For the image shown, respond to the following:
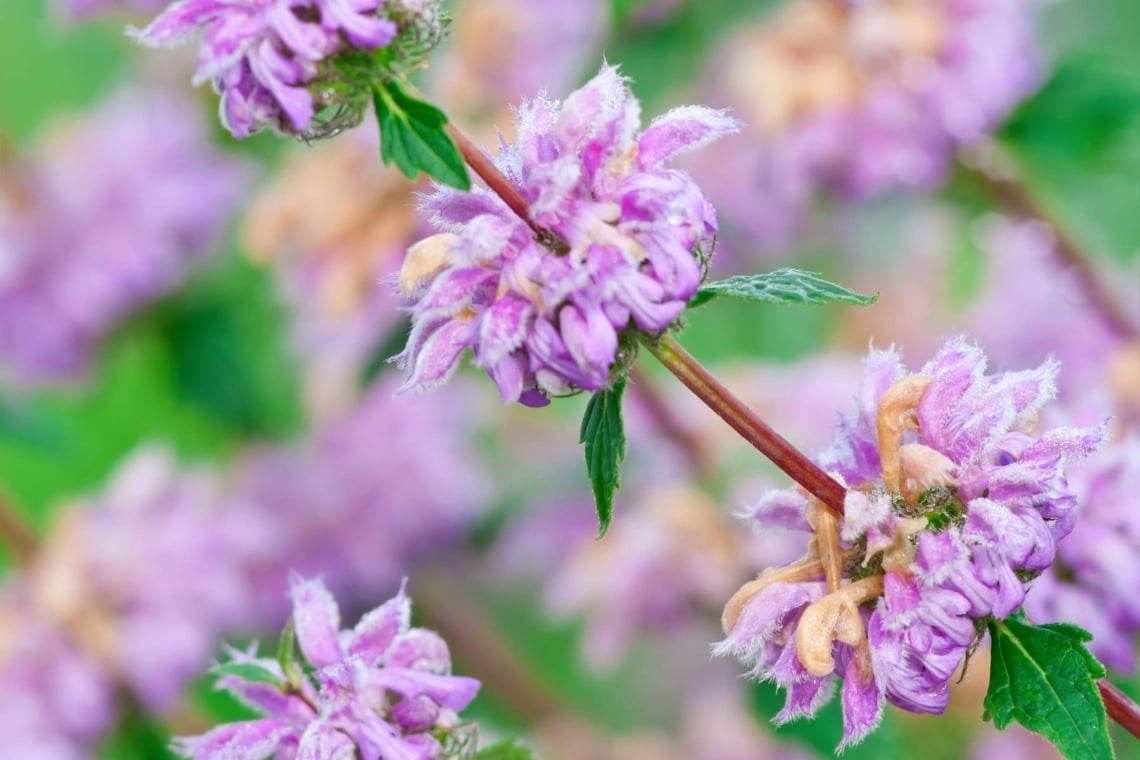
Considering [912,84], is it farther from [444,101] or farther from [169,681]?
[169,681]

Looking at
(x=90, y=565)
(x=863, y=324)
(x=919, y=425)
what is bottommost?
(x=863, y=324)

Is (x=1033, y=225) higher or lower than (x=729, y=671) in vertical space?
higher

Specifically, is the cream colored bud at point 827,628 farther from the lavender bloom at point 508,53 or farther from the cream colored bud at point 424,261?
the lavender bloom at point 508,53

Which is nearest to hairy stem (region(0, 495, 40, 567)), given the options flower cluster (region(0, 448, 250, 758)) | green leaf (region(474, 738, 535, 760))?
flower cluster (region(0, 448, 250, 758))

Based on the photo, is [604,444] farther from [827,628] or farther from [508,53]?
[508,53]

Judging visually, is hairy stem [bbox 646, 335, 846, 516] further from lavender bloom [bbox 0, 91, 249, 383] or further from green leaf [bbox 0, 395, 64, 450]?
lavender bloom [bbox 0, 91, 249, 383]

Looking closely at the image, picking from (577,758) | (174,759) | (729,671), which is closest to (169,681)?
(174,759)

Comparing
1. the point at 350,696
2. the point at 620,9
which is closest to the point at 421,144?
the point at 350,696
